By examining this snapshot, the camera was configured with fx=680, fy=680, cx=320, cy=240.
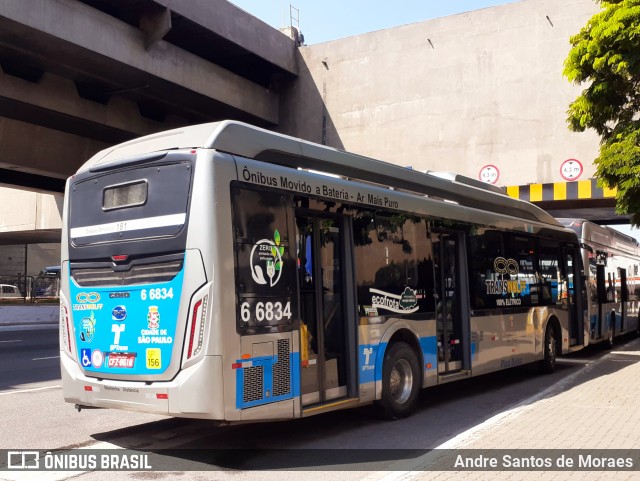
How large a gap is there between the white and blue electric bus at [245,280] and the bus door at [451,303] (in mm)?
173

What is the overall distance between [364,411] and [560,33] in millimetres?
16241

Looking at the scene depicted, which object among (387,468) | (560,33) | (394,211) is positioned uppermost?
(560,33)

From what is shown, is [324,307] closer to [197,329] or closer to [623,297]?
[197,329]

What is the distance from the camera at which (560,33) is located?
2080cm

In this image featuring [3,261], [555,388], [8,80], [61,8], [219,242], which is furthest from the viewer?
[3,261]

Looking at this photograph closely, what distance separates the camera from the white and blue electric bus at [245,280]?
621 cm

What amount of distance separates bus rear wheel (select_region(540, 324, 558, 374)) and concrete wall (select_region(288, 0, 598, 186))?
28.7 feet

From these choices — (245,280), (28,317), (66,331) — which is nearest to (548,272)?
(245,280)

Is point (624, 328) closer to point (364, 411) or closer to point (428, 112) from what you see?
point (428, 112)

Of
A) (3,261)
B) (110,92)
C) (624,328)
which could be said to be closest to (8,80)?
(110,92)

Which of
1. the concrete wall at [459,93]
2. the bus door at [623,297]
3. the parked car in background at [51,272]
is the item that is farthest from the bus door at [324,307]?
the parked car in background at [51,272]

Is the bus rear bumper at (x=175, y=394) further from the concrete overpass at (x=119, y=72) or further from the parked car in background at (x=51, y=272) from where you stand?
the parked car in background at (x=51, y=272)

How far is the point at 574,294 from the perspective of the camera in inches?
604

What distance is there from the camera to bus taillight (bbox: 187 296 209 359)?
20.1ft
